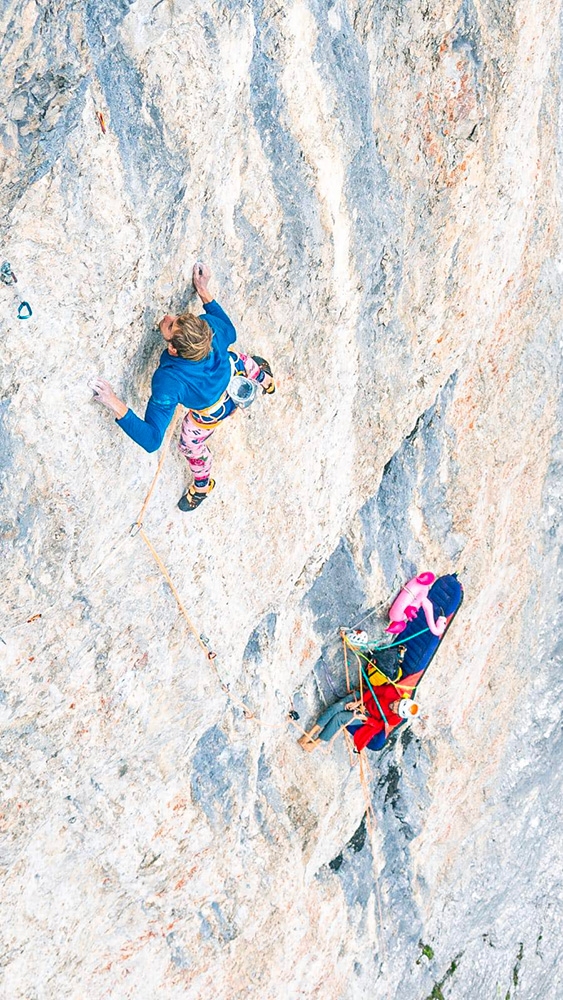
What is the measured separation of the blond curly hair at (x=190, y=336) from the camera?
4.80 meters

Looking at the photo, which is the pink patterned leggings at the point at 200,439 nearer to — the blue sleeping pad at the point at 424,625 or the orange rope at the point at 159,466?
the orange rope at the point at 159,466

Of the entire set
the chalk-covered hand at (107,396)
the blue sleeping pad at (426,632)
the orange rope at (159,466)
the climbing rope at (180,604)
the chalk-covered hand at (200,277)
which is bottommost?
the blue sleeping pad at (426,632)

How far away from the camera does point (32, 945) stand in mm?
6297

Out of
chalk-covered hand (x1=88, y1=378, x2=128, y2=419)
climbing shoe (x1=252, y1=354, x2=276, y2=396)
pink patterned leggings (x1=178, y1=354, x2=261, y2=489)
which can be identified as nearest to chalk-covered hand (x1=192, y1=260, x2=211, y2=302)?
pink patterned leggings (x1=178, y1=354, x2=261, y2=489)

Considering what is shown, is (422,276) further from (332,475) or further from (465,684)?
(465,684)

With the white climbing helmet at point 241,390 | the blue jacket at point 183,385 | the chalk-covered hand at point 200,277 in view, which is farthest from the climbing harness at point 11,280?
the white climbing helmet at point 241,390

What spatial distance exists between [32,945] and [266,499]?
365 centimetres

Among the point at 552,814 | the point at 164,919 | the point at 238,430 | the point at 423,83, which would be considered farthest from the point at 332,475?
the point at 552,814

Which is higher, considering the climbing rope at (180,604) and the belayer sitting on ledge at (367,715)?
the climbing rope at (180,604)

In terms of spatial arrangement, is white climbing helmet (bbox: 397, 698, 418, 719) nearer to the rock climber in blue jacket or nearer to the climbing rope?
the climbing rope

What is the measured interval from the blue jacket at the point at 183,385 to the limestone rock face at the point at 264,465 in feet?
0.66

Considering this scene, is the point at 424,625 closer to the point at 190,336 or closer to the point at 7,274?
the point at 190,336

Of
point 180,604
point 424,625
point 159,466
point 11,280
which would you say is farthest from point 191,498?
point 424,625

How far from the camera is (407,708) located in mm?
8773
